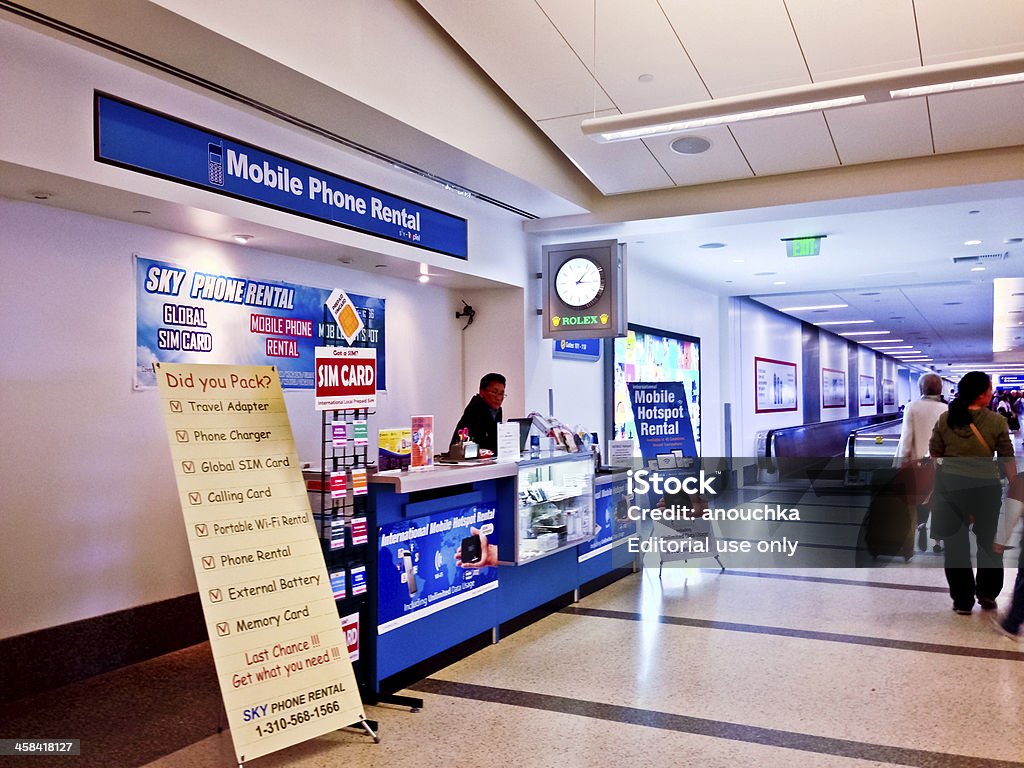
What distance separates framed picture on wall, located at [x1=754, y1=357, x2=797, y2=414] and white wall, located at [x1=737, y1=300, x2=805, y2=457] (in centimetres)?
10

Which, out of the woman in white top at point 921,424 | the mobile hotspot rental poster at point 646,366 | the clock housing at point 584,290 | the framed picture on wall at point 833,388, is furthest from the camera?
the framed picture on wall at point 833,388

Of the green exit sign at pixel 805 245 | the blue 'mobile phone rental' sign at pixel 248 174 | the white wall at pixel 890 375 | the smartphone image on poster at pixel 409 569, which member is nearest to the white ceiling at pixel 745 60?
the blue 'mobile phone rental' sign at pixel 248 174

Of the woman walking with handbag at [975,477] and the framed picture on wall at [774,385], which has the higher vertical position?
the framed picture on wall at [774,385]

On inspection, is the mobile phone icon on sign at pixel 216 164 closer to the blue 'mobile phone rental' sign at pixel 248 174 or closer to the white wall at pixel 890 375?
the blue 'mobile phone rental' sign at pixel 248 174

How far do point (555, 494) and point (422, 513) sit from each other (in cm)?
150

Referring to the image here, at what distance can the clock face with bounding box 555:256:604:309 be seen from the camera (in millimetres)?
7148

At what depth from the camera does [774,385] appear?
585 inches

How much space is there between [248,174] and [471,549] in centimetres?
249

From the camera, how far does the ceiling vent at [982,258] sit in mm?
9070

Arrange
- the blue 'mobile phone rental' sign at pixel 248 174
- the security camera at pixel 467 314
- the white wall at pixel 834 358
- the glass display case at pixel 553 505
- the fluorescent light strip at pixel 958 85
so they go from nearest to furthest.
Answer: the fluorescent light strip at pixel 958 85, the blue 'mobile phone rental' sign at pixel 248 174, the glass display case at pixel 553 505, the security camera at pixel 467 314, the white wall at pixel 834 358

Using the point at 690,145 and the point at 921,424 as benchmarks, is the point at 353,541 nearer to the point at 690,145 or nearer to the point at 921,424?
the point at 690,145

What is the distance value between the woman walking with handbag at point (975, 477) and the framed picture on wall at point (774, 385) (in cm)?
807

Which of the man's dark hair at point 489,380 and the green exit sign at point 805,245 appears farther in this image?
the green exit sign at point 805,245

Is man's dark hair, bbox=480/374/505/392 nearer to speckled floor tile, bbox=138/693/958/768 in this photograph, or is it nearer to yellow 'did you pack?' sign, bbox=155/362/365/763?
yellow 'did you pack?' sign, bbox=155/362/365/763
